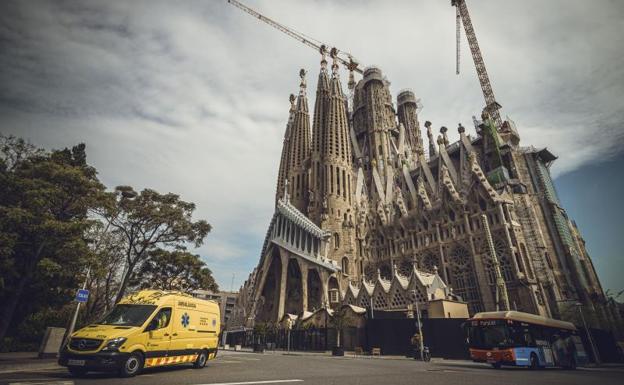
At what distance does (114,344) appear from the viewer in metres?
7.48

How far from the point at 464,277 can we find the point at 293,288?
2588 cm

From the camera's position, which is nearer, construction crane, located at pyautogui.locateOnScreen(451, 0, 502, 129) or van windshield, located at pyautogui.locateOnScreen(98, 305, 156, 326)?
van windshield, located at pyautogui.locateOnScreen(98, 305, 156, 326)

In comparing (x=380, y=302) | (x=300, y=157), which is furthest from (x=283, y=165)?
(x=380, y=302)

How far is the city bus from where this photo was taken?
13.2m

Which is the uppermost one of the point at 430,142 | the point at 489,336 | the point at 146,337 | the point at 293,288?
the point at 430,142

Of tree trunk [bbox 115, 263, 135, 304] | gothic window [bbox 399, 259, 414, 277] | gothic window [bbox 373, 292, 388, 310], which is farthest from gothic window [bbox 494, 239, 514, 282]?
tree trunk [bbox 115, 263, 135, 304]

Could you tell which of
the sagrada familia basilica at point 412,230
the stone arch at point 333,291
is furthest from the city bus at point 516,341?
the stone arch at point 333,291

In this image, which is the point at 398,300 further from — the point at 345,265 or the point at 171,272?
the point at 171,272

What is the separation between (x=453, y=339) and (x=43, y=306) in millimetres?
25433

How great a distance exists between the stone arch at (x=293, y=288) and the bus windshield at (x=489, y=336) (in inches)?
1363

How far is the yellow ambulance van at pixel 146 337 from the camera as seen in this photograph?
7355 mm

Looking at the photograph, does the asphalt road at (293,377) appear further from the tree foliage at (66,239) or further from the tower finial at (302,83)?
the tower finial at (302,83)

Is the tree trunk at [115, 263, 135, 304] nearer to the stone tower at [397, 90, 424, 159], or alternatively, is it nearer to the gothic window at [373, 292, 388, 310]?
the gothic window at [373, 292, 388, 310]

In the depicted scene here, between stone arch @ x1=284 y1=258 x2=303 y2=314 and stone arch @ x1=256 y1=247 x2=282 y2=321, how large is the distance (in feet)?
6.06
